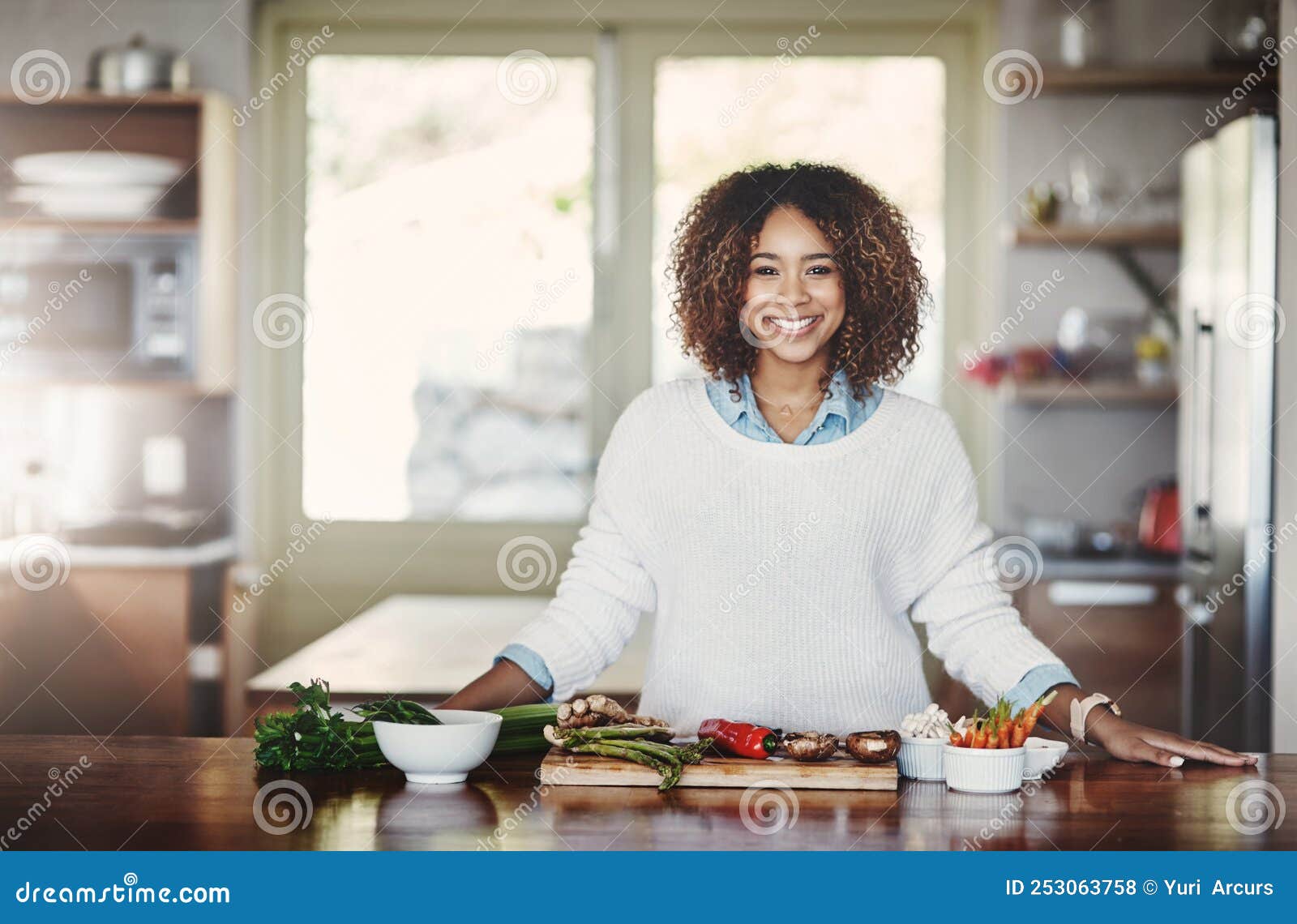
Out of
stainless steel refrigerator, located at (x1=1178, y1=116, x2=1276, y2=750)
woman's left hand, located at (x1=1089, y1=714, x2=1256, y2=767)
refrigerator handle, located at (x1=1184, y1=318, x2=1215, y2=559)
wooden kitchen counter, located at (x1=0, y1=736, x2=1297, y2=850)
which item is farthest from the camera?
refrigerator handle, located at (x1=1184, y1=318, x2=1215, y2=559)

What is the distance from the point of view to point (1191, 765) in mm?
1729

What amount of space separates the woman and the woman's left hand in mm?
195

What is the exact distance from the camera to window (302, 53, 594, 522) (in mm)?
4559

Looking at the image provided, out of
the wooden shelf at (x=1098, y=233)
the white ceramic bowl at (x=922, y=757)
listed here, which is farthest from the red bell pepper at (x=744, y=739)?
the wooden shelf at (x=1098, y=233)

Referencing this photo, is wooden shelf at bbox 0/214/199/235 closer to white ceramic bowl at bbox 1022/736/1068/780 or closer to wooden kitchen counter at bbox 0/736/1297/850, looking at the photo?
wooden kitchen counter at bbox 0/736/1297/850

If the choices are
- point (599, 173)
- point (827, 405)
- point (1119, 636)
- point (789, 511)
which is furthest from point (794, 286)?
point (599, 173)

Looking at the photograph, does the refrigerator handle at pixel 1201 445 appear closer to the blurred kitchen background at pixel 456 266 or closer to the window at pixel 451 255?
the blurred kitchen background at pixel 456 266

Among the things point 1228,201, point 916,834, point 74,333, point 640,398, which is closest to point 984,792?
point 916,834

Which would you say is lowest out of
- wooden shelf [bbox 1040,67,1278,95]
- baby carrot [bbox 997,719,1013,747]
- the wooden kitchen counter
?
the wooden kitchen counter

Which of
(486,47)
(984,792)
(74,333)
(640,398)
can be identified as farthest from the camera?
(486,47)

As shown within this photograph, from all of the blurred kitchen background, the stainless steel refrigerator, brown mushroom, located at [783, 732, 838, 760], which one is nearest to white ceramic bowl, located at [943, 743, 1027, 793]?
brown mushroom, located at [783, 732, 838, 760]
